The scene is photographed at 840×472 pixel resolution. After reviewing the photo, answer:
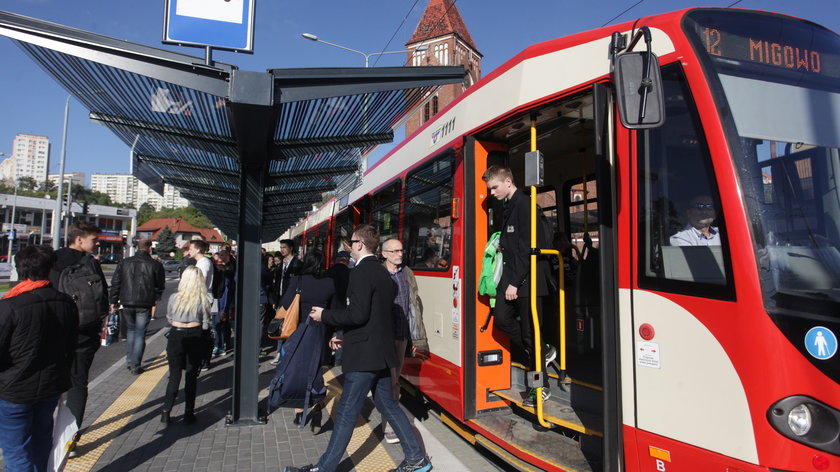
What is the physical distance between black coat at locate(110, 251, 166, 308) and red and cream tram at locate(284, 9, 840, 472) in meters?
5.56

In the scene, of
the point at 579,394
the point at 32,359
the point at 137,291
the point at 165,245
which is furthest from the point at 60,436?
the point at 165,245

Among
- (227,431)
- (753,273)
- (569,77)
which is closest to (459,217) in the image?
(569,77)

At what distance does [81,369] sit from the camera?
14.5 ft

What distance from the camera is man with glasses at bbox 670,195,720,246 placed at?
8.43ft

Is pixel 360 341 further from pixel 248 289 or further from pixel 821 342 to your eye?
pixel 821 342

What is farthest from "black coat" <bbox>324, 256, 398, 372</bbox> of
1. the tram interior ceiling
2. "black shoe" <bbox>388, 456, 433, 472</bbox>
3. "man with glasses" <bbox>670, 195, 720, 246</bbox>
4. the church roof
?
the church roof

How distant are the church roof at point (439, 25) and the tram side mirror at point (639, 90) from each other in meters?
37.0

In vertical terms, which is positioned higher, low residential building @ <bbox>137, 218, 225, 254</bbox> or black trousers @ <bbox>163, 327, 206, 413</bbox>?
low residential building @ <bbox>137, 218, 225, 254</bbox>

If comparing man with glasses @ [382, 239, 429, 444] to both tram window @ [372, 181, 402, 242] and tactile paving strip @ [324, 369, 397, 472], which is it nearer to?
tactile paving strip @ [324, 369, 397, 472]

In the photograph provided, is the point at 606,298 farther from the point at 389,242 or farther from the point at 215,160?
the point at 215,160

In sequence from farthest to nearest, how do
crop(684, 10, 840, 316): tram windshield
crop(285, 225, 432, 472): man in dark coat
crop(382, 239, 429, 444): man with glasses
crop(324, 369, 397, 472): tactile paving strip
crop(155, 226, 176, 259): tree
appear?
crop(155, 226, 176, 259): tree < crop(382, 239, 429, 444): man with glasses < crop(324, 369, 397, 472): tactile paving strip < crop(285, 225, 432, 472): man in dark coat < crop(684, 10, 840, 316): tram windshield

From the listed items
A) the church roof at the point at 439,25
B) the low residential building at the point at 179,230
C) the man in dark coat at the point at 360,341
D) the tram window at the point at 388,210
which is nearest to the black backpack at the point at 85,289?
the man in dark coat at the point at 360,341

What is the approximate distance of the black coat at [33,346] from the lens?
9.75 feet

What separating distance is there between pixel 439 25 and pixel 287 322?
37.4 m
